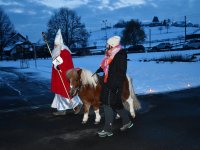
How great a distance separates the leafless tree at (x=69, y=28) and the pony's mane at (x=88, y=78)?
2215 inches

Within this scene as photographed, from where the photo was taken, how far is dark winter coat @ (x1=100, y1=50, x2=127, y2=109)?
20.5 ft

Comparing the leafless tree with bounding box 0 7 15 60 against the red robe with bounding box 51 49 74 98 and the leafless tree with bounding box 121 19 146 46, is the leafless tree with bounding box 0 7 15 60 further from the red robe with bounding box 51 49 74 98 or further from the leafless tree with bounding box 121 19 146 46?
the red robe with bounding box 51 49 74 98

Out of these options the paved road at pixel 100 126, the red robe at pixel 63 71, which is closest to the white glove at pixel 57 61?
the red robe at pixel 63 71

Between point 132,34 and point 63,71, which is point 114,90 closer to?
point 63,71

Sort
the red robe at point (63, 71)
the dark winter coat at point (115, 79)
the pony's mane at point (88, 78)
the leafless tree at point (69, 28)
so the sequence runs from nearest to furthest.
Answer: the dark winter coat at point (115, 79), the pony's mane at point (88, 78), the red robe at point (63, 71), the leafless tree at point (69, 28)

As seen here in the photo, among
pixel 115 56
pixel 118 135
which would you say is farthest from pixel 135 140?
pixel 115 56

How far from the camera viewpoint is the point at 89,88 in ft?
23.7

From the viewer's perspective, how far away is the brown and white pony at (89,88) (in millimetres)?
6883

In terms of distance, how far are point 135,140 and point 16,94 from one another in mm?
8053

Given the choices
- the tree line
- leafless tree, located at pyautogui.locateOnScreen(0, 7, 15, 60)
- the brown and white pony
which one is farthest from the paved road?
leafless tree, located at pyautogui.locateOnScreen(0, 7, 15, 60)

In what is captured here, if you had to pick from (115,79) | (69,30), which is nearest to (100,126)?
(115,79)

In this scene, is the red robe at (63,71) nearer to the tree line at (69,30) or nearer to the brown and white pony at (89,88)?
the brown and white pony at (89,88)

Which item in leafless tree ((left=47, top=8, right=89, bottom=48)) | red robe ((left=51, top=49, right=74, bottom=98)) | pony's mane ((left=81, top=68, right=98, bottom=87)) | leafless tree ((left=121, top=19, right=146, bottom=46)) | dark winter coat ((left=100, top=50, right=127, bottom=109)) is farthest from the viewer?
leafless tree ((left=121, top=19, right=146, bottom=46))

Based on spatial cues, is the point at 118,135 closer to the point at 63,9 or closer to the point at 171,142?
the point at 171,142
